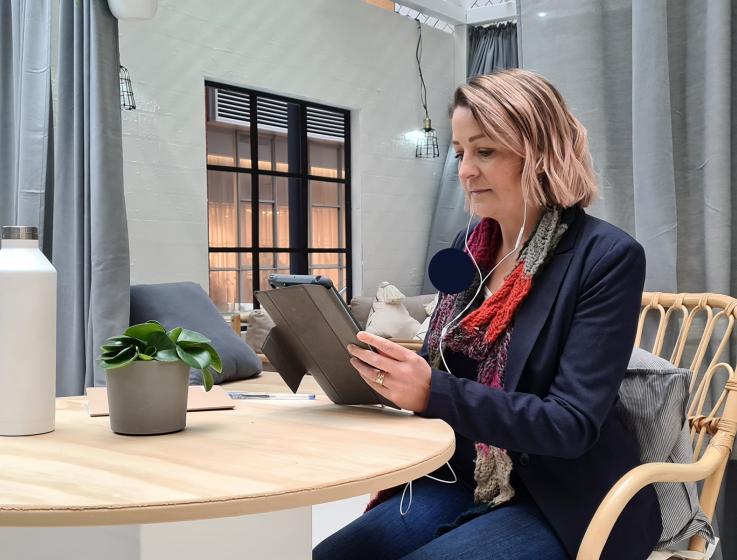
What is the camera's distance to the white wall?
468 centimetres

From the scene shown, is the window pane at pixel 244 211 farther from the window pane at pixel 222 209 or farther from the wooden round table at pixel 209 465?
the wooden round table at pixel 209 465

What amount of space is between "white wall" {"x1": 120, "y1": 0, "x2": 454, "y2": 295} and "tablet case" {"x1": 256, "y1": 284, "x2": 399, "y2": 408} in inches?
135

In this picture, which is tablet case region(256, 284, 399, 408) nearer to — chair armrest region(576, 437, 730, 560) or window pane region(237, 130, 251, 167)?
chair armrest region(576, 437, 730, 560)

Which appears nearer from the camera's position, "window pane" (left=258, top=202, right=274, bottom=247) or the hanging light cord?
"window pane" (left=258, top=202, right=274, bottom=247)

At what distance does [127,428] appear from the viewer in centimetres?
118

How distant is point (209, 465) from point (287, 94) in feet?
16.3

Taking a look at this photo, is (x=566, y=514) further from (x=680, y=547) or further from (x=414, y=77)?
(x=414, y=77)

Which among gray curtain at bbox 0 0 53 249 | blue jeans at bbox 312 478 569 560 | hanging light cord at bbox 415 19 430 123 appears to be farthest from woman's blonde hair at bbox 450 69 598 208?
hanging light cord at bbox 415 19 430 123

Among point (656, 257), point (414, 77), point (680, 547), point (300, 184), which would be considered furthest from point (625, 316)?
point (414, 77)

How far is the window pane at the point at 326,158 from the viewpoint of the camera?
6.14m

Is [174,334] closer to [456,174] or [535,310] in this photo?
[535,310]

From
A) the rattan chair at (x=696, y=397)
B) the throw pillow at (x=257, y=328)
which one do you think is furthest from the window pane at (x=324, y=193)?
the rattan chair at (x=696, y=397)

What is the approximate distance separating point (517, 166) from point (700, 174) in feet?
3.32

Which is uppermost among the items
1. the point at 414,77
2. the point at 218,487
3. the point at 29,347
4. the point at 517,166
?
the point at 414,77
